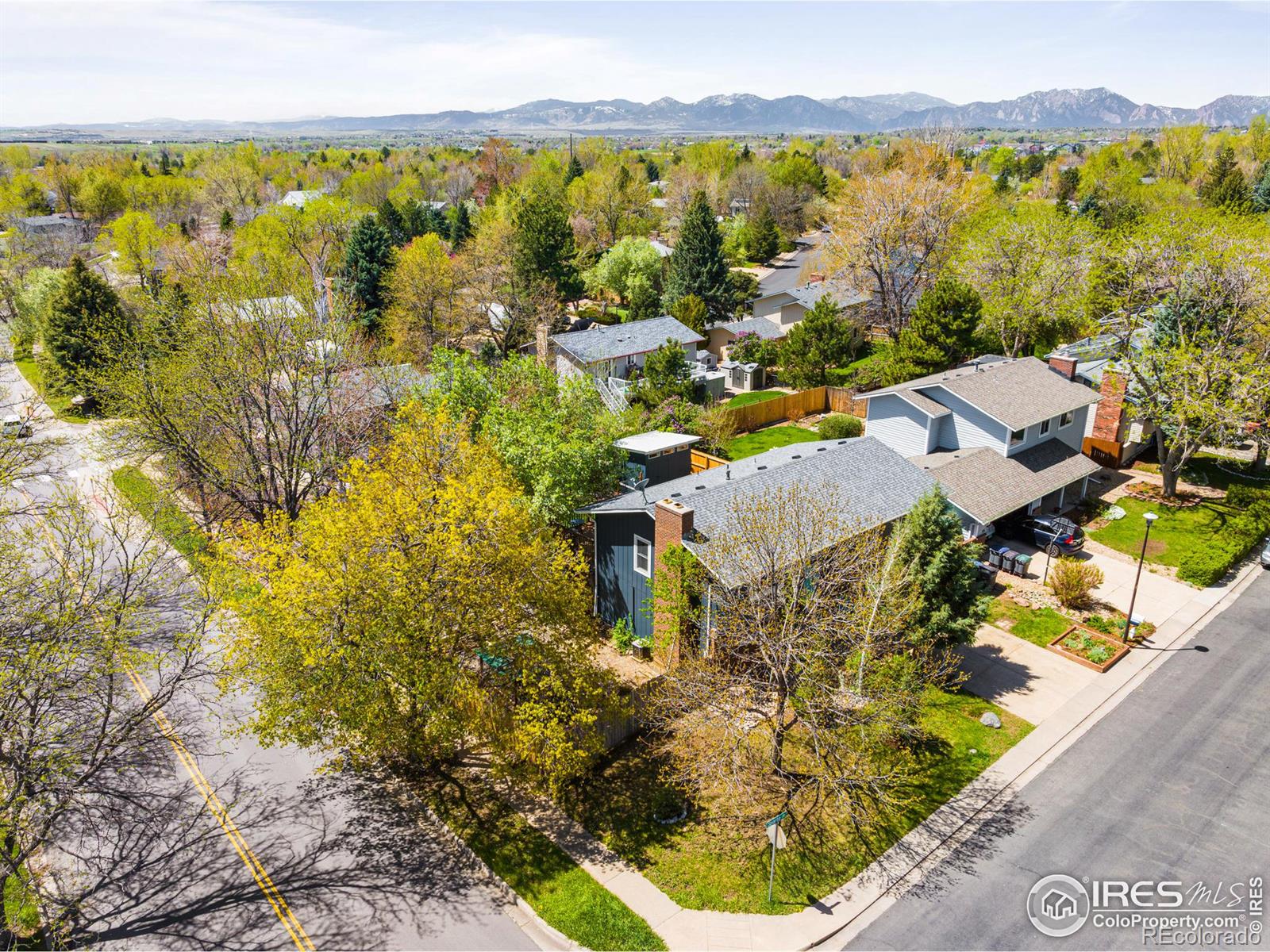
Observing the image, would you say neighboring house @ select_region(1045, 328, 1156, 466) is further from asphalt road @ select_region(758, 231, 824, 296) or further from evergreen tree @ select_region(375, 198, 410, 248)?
evergreen tree @ select_region(375, 198, 410, 248)

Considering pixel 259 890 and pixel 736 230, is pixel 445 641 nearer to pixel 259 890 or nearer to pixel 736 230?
pixel 259 890

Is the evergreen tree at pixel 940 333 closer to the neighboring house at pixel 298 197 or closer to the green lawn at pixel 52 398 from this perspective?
the green lawn at pixel 52 398

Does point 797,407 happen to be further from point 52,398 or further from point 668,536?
point 52,398

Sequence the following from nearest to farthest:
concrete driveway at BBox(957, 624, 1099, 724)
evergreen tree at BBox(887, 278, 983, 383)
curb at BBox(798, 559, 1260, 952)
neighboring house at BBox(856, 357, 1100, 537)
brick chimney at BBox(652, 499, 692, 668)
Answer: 1. curb at BBox(798, 559, 1260, 952)
2. brick chimney at BBox(652, 499, 692, 668)
3. concrete driveway at BBox(957, 624, 1099, 724)
4. neighboring house at BBox(856, 357, 1100, 537)
5. evergreen tree at BBox(887, 278, 983, 383)

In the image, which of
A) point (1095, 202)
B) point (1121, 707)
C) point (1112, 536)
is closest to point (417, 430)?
point (1121, 707)

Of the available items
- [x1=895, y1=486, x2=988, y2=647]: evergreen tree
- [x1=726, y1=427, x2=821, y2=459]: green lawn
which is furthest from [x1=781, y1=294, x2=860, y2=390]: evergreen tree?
[x1=895, y1=486, x2=988, y2=647]: evergreen tree

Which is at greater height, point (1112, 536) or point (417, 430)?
point (417, 430)
